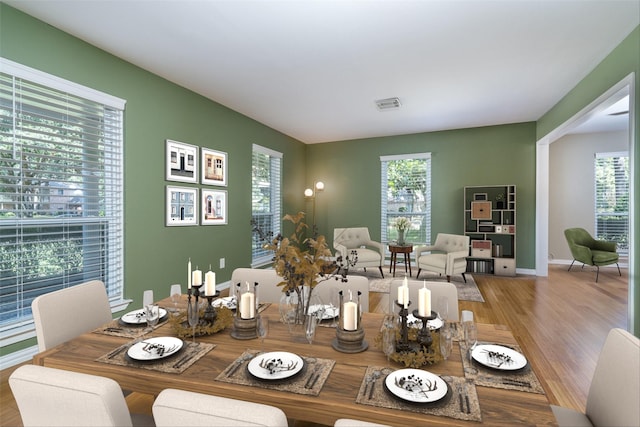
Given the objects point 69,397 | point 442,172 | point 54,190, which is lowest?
point 69,397

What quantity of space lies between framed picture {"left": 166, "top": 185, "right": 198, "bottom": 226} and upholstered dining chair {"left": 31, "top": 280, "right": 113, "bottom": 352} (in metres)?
1.97

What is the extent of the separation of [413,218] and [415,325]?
204 inches

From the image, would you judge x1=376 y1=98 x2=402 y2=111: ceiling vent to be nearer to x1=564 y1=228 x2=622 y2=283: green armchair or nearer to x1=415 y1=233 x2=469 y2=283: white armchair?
x1=415 y1=233 x2=469 y2=283: white armchair

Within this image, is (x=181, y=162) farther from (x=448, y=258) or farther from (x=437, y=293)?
(x=448, y=258)

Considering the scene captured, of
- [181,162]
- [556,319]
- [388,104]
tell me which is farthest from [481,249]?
[181,162]

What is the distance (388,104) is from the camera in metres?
4.48

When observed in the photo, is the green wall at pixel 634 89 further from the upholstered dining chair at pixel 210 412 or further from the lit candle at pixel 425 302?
the upholstered dining chair at pixel 210 412

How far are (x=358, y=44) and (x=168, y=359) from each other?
112 inches

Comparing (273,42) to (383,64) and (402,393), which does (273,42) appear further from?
(402,393)

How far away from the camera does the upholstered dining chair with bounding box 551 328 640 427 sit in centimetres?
97

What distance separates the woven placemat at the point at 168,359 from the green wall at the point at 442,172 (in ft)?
18.5

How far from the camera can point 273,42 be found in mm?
2879

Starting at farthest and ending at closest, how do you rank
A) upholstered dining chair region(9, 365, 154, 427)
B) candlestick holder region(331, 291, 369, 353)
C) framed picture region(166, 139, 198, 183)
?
framed picture region(166, 139, 198, 183), candlestick holder region(331, 291, 369, 353), upholstered dining chair region(9, 365, 154, 427)

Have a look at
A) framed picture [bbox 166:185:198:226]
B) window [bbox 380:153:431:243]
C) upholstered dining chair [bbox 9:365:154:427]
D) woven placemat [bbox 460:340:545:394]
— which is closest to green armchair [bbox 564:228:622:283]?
window [bbox 380:153:431:243]
